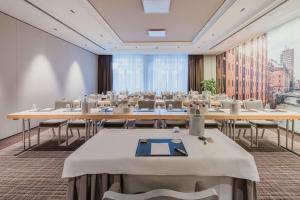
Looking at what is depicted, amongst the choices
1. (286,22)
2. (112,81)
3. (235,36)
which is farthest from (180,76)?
(286,22)

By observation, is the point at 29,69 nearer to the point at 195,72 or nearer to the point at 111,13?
the point at 111,13

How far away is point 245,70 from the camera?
947 cm

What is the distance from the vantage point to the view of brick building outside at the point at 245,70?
26.5 feet

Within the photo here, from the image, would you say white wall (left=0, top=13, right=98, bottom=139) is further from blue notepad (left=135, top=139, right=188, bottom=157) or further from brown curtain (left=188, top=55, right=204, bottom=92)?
brown curtain (left=188, top=55, right=204, bottom=92)

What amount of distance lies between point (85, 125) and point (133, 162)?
3.45 meters

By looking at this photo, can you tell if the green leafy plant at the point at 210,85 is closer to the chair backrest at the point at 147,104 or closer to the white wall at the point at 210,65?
the white wall at the point at 210,65

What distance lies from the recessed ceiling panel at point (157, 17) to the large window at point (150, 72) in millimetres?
4542

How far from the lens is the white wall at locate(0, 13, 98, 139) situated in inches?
218

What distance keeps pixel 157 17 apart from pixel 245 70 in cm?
485

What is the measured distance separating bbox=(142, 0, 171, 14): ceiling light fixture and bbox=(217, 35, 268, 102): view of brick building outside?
414 cm

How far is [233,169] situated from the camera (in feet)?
5.43

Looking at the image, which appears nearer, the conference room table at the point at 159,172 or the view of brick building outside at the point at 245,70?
the conference room table at the point at 159,172

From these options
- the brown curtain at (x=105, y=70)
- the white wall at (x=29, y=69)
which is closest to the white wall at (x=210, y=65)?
the brown curtain at (x=105, y=70)

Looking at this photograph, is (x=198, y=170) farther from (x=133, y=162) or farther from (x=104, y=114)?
(x=104, y=114)
